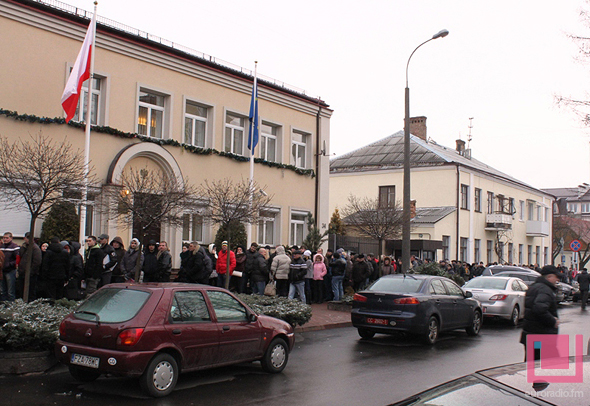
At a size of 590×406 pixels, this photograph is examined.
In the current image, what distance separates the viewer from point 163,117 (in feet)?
63.2

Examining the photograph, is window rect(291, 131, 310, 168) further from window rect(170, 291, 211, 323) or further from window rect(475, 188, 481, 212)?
window rect(475, 188, 481, 212)

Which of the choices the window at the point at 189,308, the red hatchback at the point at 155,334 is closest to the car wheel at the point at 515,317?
the red hatchback at the point at 155,334

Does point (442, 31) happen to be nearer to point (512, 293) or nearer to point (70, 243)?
point (512, 293)

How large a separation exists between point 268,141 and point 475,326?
11.8 meters

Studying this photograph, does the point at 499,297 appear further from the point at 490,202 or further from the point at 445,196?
the point at 490,202

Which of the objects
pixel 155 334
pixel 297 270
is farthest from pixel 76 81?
pixel 155 334

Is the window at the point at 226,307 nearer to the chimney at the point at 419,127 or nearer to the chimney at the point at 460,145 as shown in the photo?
the chimney at the point at 419,127

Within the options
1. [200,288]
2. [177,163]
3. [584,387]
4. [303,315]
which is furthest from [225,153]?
[584,387]

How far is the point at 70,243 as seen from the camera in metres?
13.1

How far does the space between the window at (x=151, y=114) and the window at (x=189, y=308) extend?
37.6 ft

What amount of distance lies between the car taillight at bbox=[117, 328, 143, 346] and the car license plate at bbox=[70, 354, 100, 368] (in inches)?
15.5

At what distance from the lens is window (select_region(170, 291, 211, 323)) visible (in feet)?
25.4

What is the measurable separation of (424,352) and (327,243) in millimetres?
13373

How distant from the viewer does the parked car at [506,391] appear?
306 centimetres
